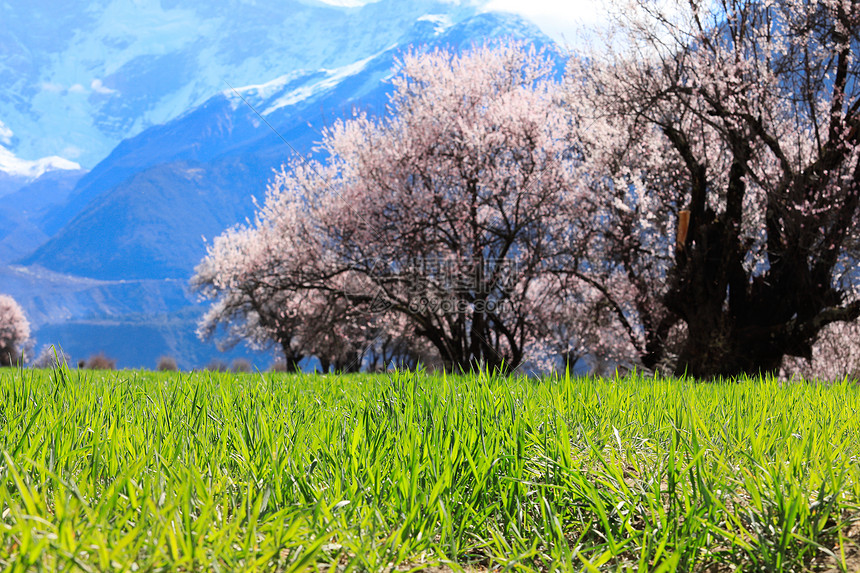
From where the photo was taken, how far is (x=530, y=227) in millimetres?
16500

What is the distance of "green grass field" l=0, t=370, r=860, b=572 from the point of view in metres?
1.31

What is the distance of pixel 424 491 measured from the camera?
5.44ft

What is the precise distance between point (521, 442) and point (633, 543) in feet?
1.50

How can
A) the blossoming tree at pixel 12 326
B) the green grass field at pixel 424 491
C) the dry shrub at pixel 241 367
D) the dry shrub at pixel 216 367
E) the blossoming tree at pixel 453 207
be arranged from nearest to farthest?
the green grass field at pixel 424 491
the dry shrub at pixel 216 367
the dry shrub at pixel 241 367
the blossoming tree at pixel 453 207
the blossoming tree at pixel 12 326

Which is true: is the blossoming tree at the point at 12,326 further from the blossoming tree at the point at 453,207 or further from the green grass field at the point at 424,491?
the green grass field at the point at 424,491

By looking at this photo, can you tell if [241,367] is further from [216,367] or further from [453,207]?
[216,367]

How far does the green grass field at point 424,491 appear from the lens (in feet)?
4.31

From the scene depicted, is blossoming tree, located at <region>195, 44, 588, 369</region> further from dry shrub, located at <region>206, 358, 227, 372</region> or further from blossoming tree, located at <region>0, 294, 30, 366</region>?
blossoming tree, located at <region>0, 294, 30, 366</region>

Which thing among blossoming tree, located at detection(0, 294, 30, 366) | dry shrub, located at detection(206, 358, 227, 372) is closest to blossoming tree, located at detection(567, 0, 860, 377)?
dry shrub, located at detection(206, 358, 227, 372)

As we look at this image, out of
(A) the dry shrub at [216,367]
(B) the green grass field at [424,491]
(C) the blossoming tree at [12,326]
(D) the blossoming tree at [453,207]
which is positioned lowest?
(C) the blossoming tree at [12,326]

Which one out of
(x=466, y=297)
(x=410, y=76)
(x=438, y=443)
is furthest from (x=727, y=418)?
(x=410, y=76)

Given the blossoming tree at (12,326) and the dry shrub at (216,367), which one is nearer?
the dry shrub at (216,367)

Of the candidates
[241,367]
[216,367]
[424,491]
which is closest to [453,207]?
[241,367]

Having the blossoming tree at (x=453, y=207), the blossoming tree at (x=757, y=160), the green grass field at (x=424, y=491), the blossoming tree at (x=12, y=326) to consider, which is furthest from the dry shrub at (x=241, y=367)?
the blossoming tree at (x=12, y=326)
